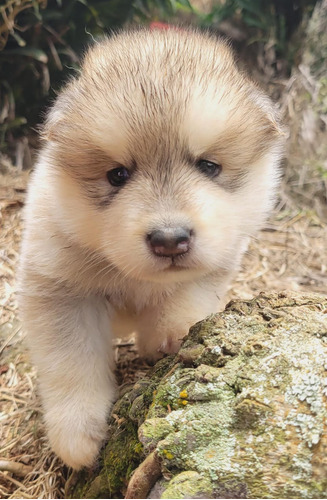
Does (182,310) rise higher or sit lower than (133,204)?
lower

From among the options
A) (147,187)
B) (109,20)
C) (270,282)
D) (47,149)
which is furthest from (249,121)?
(109,20)

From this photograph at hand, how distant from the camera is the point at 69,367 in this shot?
2711mm

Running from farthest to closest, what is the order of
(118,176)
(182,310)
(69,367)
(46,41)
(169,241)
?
1. (46,41)
2. (182,310)
3. (69,367)
4. (118,176)
5. (169,241)

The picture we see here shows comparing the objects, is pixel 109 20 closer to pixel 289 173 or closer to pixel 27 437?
pixel 289 173

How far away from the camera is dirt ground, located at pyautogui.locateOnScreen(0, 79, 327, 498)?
272 cm

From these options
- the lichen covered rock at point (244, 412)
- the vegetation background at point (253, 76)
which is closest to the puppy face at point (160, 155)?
the lichen covered rock at point (244, 412)

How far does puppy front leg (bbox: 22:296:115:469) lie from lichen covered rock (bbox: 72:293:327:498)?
15.2 inches

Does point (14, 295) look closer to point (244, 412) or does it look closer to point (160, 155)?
point (160, 155)

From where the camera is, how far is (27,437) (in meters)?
2.94

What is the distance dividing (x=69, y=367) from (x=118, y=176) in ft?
3.05

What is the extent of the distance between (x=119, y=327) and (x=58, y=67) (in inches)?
134

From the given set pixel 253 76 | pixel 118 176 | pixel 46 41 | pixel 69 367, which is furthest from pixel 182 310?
pixel 46 41

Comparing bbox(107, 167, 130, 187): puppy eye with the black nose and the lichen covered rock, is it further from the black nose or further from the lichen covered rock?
the lichen covered rock

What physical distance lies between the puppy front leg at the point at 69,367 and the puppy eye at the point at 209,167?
34.1 inches
